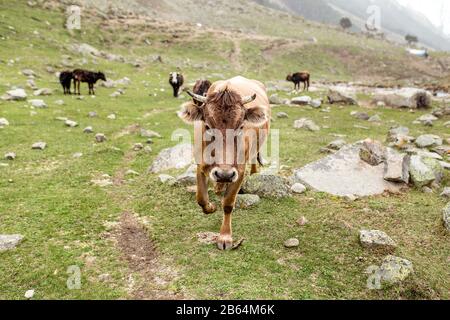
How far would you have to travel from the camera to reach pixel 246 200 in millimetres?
9469

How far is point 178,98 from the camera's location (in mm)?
27625

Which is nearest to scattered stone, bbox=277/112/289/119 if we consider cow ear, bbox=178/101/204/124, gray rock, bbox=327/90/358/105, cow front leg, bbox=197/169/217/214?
gray rock, bbox=327/90/358/105

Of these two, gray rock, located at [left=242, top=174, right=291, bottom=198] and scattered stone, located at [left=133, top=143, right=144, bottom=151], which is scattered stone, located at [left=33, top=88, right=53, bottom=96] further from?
gray rock, located at [left=242, top=174, right=291, bottom=198]

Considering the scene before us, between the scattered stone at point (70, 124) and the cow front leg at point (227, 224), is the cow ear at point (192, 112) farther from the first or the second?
the scattered stone at point (70, 124)

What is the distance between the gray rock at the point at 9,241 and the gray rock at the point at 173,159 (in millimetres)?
4931

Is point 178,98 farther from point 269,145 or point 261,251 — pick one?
point 261,251

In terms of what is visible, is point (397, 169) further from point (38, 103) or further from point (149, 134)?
point (38, 103)

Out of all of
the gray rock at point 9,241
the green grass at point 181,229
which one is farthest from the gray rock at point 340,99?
the gray rock at point 9,241

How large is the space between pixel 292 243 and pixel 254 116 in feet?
8.26

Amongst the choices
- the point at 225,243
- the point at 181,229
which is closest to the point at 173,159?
the point at 181,229

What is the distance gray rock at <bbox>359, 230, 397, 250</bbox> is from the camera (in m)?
7.30

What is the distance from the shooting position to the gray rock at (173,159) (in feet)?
40.1

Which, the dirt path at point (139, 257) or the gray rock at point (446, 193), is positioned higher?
the gray rock at point (446, 193)
